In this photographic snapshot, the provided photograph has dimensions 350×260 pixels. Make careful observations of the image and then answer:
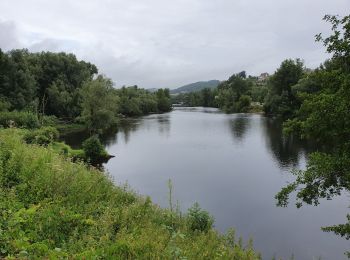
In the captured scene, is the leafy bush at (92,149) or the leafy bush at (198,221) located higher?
the leafy bush at (198,221)

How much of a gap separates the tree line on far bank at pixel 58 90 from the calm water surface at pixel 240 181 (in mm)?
7253

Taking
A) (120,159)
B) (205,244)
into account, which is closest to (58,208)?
(205,244)

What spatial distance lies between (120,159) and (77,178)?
27835mm

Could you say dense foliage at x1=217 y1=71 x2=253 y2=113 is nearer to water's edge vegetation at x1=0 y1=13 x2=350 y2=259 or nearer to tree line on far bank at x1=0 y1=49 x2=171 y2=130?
tree line on far bank at x1=0 y1=49 x2=171 y2=130

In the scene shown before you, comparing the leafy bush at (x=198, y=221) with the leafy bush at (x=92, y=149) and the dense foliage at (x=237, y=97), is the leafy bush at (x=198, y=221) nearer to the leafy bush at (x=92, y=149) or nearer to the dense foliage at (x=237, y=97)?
the leafy bush at (x=92, y=149)

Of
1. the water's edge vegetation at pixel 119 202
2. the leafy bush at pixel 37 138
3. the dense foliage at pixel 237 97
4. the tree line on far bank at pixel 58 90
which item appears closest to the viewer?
the water's edge vegetation at pixel 119 202

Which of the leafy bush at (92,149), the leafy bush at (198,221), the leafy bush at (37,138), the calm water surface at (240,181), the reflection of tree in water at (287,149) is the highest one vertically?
the leafy bush at (37,138)

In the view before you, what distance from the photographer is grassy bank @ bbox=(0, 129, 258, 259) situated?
5645mm

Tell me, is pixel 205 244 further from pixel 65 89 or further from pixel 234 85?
pixel 234 85

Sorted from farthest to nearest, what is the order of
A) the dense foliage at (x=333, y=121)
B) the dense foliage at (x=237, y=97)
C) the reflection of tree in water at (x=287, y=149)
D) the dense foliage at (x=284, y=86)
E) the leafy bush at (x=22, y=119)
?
the dense foliage at (x=237, y=97) < the dense foliage at (x=284, y=86) < the leafy bush at (x=22, y=119) < the reflection of tree in water at (x=287, y=149) < the dense foliage at (x=333, y=121)

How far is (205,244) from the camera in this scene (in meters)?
8.00

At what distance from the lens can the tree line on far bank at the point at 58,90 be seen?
5438 centimetres

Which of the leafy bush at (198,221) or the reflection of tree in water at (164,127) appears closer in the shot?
the leafy bush at (198,221)

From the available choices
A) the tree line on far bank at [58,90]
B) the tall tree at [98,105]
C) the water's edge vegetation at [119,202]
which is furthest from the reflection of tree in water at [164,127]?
the water's edge vegetation at [119,202]
